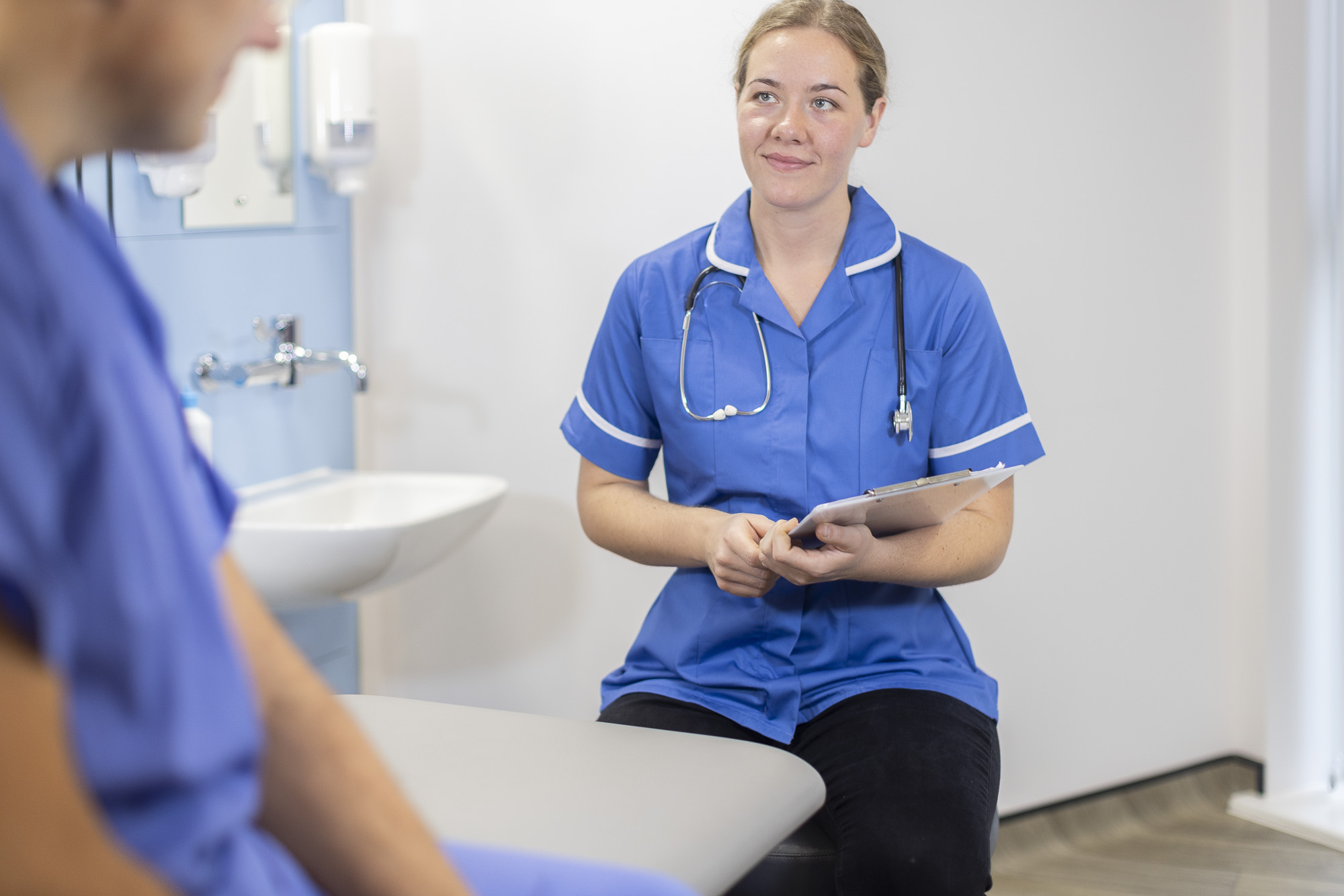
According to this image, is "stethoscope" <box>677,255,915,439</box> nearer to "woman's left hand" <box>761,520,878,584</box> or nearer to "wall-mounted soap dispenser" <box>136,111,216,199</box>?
"woman's left hand" <box>761,520,878,584</box>

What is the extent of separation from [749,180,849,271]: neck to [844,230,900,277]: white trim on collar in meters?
0.04

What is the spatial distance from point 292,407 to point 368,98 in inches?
21.6

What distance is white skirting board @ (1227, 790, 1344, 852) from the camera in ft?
7.30

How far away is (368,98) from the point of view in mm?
1994

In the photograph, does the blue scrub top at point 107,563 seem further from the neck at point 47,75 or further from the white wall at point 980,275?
the white wall at point 980,275

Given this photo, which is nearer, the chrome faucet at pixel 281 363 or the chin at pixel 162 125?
the chin at pixel 162 125

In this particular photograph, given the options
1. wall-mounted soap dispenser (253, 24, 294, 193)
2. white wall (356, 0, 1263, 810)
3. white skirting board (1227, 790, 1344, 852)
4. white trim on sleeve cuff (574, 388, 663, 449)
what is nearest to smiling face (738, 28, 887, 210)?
white trim on sleeve cuff (574, 388, 663, 449)

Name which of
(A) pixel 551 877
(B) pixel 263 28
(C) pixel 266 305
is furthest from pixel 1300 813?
(B) pixel 263 28

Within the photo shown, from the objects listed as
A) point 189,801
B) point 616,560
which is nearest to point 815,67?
point 616,560

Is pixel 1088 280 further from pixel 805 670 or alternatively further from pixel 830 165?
pixel 805 670

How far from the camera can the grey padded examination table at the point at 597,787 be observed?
99 cm

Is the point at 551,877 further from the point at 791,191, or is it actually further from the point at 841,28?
the point at 841,28

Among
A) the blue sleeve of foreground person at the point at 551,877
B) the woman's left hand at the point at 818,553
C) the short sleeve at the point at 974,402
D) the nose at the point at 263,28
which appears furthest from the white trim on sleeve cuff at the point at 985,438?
the nose at the point at 263,28

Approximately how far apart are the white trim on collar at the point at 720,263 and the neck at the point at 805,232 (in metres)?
0.04
